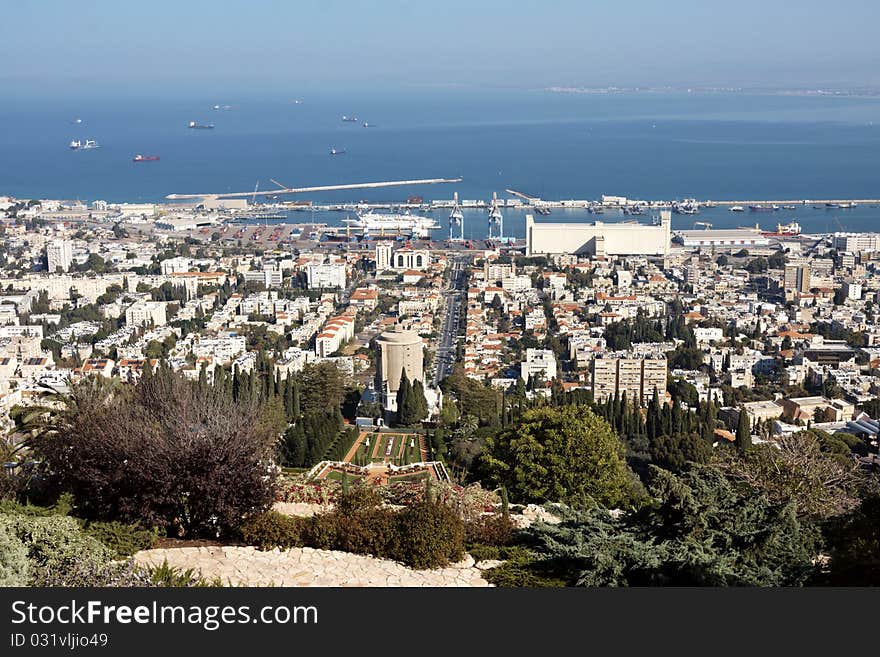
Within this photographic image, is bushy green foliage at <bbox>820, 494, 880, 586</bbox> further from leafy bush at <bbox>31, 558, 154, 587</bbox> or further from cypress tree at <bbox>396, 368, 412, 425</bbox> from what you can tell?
cypress tree at <bbox>396, 368, 412, 425</bbox>

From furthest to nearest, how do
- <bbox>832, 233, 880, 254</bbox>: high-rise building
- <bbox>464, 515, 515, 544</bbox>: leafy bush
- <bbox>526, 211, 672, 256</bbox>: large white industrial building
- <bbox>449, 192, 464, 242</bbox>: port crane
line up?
<bbox>449, 192, 464, 242</bbox>: port crane, <bbox>526, 211, 672, 256</bbox>: large white industrial building, <bbox>832, 233, 880, 254</bbox>: high-rise building, <bbox>464, 515, 515, 544</bbox>: leafy bush

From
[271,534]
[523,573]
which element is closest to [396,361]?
[271,534]

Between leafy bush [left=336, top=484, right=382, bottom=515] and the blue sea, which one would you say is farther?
the blue sea

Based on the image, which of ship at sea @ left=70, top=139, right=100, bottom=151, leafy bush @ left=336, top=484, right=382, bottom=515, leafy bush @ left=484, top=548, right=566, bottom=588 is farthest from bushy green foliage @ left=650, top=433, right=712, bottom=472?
ship at sea @ left=70, top=139, right=100, bottom=151

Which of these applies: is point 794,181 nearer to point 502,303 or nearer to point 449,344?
point 502,303

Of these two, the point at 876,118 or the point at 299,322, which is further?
the point at 876,118

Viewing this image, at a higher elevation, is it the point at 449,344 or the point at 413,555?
the point at 413,555

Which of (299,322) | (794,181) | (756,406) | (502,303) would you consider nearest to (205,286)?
(299,322)
